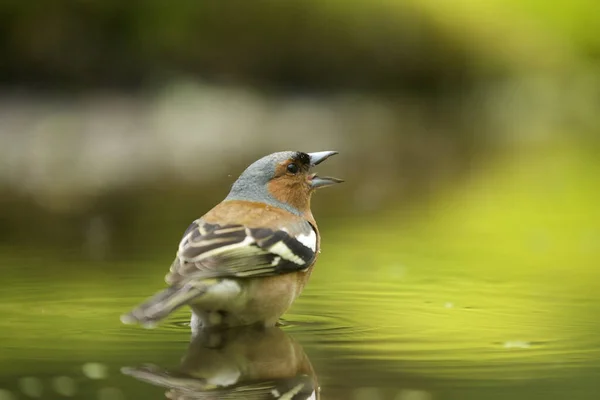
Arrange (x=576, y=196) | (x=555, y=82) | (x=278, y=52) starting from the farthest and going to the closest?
(x=555, y=82) → (x=278, y=52) → (x=576, y=196)

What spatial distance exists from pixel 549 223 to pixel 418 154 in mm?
8243

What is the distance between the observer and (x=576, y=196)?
1466 cm

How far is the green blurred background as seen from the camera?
6250 millimetres

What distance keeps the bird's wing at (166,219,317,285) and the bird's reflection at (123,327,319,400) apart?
0.34 meters

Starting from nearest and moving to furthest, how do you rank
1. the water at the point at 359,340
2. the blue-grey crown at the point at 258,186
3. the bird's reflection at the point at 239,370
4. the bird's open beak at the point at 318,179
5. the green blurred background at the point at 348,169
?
the bird's reflection at the point at 239,370 < the water at the point at 359,340 < the green blurred background at the point at 348,169 < the blue-grey crown at the point at 258,186 < the bird's open beak at the point at 318,179

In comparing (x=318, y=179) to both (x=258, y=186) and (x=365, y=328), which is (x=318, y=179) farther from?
(x=365, y=328)

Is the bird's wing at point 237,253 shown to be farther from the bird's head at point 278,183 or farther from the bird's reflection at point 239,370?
the bird's head at point 278,183

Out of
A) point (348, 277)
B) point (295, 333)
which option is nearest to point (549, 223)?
point (348, 277)

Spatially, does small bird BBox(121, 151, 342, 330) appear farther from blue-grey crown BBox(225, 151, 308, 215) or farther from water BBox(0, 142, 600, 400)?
water BBox(0, 142, 600, 400)

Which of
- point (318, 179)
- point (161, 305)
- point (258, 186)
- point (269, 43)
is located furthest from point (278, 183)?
point (269, 43)

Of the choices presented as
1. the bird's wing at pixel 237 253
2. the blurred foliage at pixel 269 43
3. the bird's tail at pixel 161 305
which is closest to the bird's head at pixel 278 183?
the bird's wing at pixel 237 253

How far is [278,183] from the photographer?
768 cm

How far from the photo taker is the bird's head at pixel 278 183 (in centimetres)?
762

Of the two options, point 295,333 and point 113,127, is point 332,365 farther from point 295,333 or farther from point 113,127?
point 113,127
